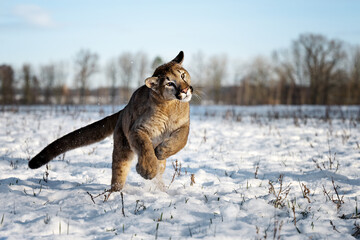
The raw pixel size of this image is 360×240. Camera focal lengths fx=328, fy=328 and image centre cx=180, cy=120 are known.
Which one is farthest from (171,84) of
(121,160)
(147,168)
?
(121,160)

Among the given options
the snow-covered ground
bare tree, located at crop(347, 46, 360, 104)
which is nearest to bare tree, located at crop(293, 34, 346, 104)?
bare tree, located at crop(347, 46, 360, 104)

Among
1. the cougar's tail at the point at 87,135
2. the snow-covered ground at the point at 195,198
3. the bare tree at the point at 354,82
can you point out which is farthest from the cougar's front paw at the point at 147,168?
the bare tree at the point at 354,82

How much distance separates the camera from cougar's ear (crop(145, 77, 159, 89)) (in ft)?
11.8

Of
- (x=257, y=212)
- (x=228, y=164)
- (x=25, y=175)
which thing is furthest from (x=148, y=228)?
(x=228, y=164)

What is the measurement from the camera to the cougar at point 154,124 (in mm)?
3602

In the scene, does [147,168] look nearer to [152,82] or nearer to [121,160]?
[121,160]

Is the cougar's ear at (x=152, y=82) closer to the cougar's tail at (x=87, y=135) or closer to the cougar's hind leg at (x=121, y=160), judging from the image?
the cougar's hind leg at (x=121, y=160)

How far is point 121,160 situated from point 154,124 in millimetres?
671

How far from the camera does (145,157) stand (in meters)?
3.51

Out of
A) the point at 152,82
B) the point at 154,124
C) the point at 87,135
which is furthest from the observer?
the point at 87,135

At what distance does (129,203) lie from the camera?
3.36 metres

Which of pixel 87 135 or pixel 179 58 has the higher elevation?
pixel 179 58

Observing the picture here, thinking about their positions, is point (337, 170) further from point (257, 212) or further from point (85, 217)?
point (85, 217)

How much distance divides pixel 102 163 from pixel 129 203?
254 centimetres
